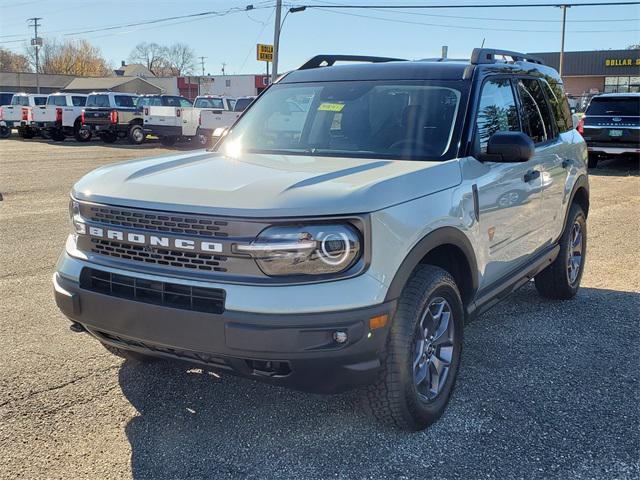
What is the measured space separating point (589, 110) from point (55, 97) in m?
22.4

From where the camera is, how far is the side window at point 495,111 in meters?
3.94

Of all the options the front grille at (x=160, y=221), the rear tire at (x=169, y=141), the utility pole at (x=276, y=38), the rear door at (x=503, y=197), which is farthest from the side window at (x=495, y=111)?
the utility pole at (x=276, y=38)

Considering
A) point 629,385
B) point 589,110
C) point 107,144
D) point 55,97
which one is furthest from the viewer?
point 55,97

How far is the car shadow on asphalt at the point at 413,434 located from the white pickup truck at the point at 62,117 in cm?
2484

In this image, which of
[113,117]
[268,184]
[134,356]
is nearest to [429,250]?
[268,184]

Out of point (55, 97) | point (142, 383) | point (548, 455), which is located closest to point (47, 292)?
point (142, 383)

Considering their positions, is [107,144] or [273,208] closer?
[273,208]

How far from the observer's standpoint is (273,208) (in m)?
2.71

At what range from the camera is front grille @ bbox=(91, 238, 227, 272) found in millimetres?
2799

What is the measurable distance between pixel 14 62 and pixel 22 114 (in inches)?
3853

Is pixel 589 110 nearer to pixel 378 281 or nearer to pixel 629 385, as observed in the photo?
pixel 629 385

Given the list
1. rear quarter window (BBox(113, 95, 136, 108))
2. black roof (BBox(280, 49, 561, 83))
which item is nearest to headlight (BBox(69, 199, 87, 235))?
black roof (BBox(280, 49, 561, 83))

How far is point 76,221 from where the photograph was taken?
330 cm

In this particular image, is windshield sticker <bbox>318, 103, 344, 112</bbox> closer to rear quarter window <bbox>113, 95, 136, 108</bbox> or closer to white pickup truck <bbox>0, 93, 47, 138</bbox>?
rear quarter window <bbox>113, 95, 136, 108</bbox>
